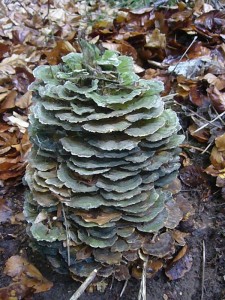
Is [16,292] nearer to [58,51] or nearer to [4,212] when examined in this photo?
[4,212]

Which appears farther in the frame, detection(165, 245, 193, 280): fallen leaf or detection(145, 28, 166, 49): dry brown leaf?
detection(145, 28, 166, 49): dry brown leaf

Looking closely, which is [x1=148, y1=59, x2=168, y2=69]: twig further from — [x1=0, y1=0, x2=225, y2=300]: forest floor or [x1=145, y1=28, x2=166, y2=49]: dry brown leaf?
[x1=145, y1=28, x2=166, y2=49]: dry brown leaf

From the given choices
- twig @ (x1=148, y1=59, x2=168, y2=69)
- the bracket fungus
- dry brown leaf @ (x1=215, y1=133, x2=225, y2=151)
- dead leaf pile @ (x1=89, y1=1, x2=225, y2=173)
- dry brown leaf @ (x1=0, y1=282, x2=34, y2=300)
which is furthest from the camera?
twig @ (x1=148, y1=59, x2=168, y2=69)

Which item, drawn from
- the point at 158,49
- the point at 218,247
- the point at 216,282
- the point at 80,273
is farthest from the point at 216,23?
the point at 80,273

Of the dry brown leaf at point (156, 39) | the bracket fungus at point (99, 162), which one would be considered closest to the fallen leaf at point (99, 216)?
the bracket fungus at point (99, 162)

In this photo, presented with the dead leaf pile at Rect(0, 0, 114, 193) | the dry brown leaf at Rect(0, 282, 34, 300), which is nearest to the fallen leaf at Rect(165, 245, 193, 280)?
the dry brown leaf at Rect(0, 282, 34, 300)

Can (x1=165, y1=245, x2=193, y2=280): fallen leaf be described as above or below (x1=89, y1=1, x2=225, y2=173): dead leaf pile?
below
